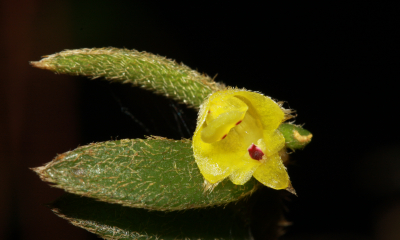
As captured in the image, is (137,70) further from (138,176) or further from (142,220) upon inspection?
(142,220)

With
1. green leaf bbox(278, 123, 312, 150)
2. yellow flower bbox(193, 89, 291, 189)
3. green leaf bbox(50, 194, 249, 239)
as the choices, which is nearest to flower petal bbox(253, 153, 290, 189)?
yellow flower bbox(193, 89, 291, 189)

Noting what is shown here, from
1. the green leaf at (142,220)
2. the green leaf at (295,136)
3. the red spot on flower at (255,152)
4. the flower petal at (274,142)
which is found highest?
the green leaf at (295,136)

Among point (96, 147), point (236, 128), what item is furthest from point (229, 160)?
point (96, 147)

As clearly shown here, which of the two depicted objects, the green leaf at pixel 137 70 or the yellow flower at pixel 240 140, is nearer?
the yellow flower at pixel 240 140

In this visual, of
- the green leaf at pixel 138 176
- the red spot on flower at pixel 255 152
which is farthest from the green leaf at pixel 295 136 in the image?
the green leaf at pixel 138 176

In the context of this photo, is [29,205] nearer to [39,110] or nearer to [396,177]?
[39,110]

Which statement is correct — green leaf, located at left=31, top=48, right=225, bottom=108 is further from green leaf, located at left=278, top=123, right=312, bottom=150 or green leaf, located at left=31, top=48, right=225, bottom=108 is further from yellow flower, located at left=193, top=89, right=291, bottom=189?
green leaf, located at left=278, top=123, right=312, bottom=150

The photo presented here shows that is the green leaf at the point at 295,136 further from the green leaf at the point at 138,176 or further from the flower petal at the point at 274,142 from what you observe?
the green leaf at the point at 138,176

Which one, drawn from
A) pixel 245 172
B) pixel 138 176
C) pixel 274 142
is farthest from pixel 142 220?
pixel 274 142
